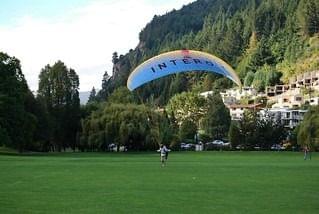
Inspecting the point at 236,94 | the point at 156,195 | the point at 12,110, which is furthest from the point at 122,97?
the point at 236,94

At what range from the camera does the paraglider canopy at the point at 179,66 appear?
103 ft

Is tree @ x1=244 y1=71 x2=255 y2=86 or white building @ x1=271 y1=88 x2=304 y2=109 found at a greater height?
tree @ x1=244 y1=71 x2=255 y2=86

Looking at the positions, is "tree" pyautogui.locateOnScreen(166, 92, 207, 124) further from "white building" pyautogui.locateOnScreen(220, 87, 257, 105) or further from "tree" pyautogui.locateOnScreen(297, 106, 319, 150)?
"white building" pyautogui.locateOnScreen(220, 87, 257, 105)

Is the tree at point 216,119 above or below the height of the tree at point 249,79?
below

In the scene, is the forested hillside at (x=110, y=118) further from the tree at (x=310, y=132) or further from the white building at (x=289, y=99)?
the white building at (x=289, y=99)

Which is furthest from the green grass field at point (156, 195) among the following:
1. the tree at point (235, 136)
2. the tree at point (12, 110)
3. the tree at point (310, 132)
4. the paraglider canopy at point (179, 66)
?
the tree at point (235, 136)

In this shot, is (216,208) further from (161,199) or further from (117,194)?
(117,194)

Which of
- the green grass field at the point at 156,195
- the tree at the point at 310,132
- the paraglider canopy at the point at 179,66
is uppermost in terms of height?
the paraglider canopy at the point at 179,66

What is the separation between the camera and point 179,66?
31.7m

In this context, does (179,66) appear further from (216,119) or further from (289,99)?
(289,99)

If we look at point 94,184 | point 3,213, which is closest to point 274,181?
point 94,184

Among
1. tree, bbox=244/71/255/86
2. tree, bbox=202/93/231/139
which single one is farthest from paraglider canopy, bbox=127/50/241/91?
tree, bbox=244/71/255/86

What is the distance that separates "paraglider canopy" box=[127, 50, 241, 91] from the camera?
31531 millimetres

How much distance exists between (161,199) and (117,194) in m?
1.68
